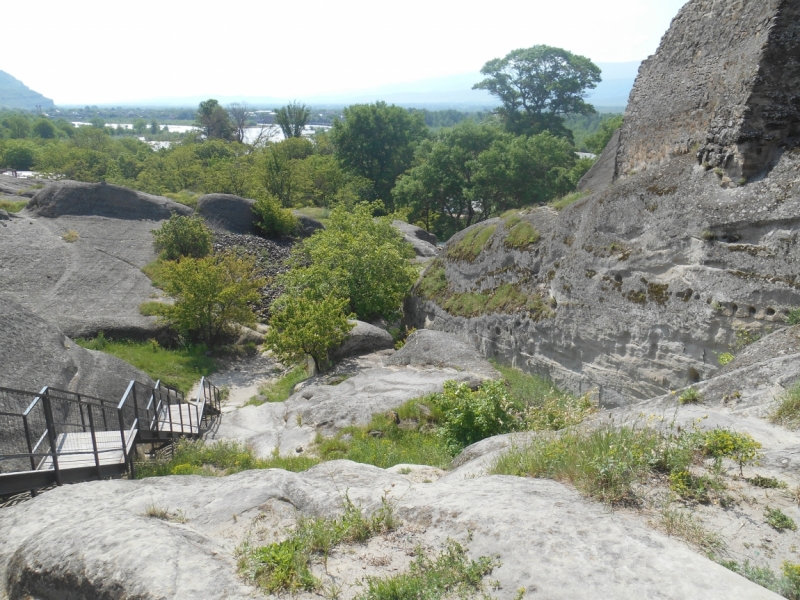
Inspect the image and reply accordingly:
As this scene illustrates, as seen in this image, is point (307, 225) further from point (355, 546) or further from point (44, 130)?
point (44, 130)

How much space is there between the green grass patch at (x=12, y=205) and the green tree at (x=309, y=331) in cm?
2191

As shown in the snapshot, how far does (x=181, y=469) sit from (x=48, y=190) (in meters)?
27.5

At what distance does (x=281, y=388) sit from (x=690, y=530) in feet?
53.3

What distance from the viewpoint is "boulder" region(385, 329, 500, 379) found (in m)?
15.4

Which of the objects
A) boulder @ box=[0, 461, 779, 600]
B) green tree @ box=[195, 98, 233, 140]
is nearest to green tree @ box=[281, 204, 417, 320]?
boulder @ box=[0, 461, 779, 600]

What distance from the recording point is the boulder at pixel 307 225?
3547cm

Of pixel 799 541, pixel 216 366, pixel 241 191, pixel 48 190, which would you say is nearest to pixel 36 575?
pixel 799 541

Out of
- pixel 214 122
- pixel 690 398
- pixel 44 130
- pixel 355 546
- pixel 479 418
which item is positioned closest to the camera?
pixel 355 546

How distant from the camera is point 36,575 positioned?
475 centimetres

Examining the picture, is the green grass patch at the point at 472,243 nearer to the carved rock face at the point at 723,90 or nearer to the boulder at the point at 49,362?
the carved rock face at the point at 723,90

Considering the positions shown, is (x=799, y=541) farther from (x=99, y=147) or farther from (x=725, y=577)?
(x=99, y=147)

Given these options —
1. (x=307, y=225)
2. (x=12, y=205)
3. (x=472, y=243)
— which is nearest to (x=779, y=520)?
(x=472, y=243)

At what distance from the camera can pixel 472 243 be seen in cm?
1931

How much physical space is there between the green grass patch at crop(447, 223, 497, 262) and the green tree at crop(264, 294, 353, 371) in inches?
174
